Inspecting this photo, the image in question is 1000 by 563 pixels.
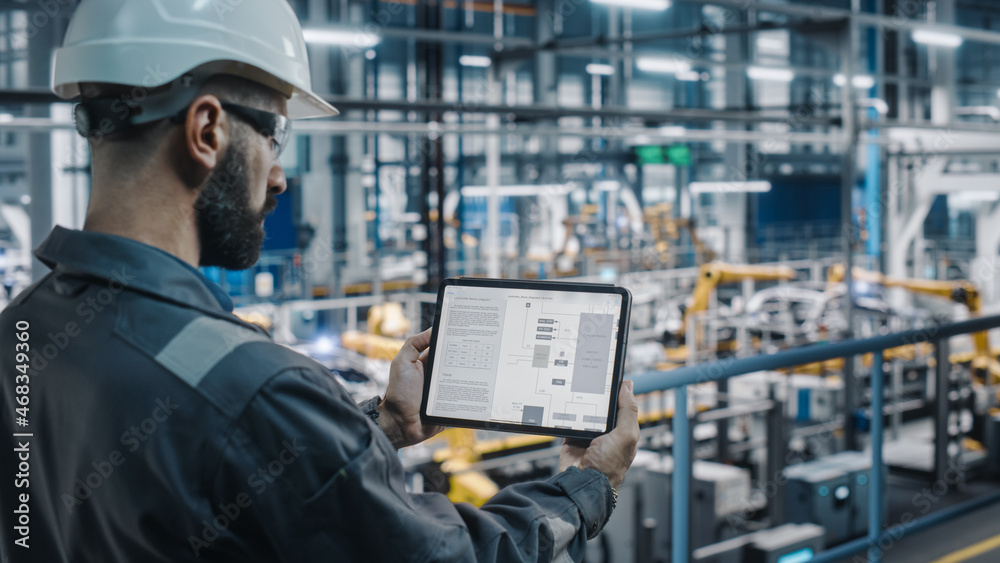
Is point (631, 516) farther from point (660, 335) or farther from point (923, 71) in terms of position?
point (923, 71)

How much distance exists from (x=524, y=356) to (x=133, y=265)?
0.66m

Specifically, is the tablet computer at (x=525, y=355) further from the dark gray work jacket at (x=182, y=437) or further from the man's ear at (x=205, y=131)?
the man's ear at (x=205, y=131)

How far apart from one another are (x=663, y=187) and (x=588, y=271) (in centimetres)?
1120

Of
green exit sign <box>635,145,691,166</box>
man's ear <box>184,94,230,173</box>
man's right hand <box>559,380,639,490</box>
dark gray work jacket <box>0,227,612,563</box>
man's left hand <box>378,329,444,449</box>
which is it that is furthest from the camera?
green exit sign <box>635,145,691,166</box>

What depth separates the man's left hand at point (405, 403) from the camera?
4.78ft

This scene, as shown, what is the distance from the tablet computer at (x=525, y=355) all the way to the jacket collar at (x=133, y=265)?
19.6 inches

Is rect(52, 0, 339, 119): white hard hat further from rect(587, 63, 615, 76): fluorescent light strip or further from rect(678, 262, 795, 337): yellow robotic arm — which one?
rect(587, 63, 615, 76): fluorescent light strip

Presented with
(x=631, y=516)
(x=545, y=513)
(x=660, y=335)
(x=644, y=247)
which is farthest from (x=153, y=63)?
(x=644, y=247)

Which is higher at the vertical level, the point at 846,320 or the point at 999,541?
the point at 846,320

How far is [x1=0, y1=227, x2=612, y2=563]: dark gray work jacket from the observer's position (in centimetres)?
88

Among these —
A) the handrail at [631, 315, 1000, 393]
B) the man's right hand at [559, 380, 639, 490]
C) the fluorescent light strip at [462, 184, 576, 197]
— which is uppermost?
the fluorescent light strip at [462, 184, 576, 197]

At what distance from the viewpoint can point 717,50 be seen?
22156 mm

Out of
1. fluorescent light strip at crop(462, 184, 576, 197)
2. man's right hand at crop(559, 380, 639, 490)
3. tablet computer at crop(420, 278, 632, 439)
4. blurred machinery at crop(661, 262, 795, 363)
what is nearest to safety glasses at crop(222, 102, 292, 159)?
tablet computer at crop(420, 278, 632, 439)

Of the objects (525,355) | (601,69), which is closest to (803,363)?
(525,355)
